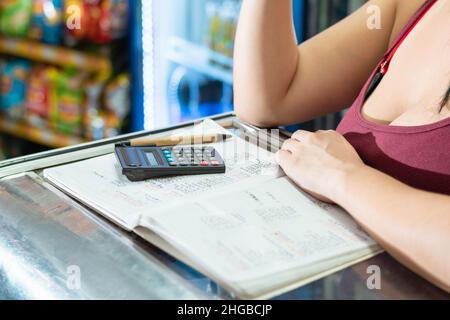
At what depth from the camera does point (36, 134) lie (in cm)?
324

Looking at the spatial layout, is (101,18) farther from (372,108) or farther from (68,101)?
(372,108)

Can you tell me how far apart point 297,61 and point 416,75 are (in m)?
0.29

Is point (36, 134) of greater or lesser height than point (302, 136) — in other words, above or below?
below

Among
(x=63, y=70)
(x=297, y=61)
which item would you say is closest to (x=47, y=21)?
(x=63, y=70)

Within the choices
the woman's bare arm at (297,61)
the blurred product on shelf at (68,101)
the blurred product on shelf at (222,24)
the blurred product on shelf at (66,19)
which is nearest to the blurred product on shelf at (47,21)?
the blurred product on shelf at (66,19)

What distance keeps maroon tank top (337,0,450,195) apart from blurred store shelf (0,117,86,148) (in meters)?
2.29

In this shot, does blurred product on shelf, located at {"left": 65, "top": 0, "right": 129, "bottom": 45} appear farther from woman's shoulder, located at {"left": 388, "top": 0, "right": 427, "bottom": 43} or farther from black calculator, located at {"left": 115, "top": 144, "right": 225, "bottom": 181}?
black calculator, located at {"left": 115, "top": 144, "right": 225, "bottom": 181}

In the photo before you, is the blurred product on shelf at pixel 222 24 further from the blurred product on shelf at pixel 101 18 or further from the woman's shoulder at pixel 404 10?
the woman's shoulder at pixel 404 10

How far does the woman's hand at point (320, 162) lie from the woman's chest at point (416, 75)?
11cm

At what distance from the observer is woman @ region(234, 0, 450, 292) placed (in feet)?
2.60

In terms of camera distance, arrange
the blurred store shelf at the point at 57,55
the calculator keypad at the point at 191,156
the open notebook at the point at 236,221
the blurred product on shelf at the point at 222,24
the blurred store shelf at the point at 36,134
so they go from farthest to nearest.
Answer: the blurred store shelf at the point at 36,134
the blurred store shelf at the point at 57,55
the blurred product on shelf at the point at 222,24
the calculator keypad at the point at 191,156
the open notebook at the point at 236,221

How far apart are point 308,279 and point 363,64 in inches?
27.1

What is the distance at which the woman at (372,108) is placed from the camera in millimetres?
791

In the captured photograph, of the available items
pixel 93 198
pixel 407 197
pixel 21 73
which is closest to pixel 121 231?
pixel 93 198
